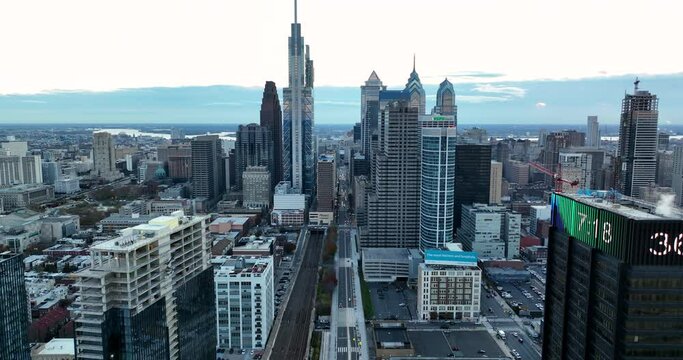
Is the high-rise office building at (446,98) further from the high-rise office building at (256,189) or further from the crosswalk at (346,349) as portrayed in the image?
the crosswalk at (346,349)

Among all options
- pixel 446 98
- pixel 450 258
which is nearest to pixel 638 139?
pixel 446 98

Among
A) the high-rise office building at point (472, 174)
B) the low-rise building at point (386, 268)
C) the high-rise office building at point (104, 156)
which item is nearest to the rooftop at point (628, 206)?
the low-rise building at point (386, 268)

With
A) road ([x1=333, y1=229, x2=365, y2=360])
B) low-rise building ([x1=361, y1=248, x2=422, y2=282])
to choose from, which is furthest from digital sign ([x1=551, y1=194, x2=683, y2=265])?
low-rise building ([x1=361, y1=248, x2=422, y2=282])

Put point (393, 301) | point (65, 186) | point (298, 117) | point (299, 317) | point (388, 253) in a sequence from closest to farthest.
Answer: point (299, 317) < point (393, 301) < point (388, 253) < point (298, 117) < point (65, 186)

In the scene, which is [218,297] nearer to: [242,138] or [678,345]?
[678,345]

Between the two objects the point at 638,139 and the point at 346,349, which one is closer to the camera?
the point at 346,349

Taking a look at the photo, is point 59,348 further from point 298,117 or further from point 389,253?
point 298,117
